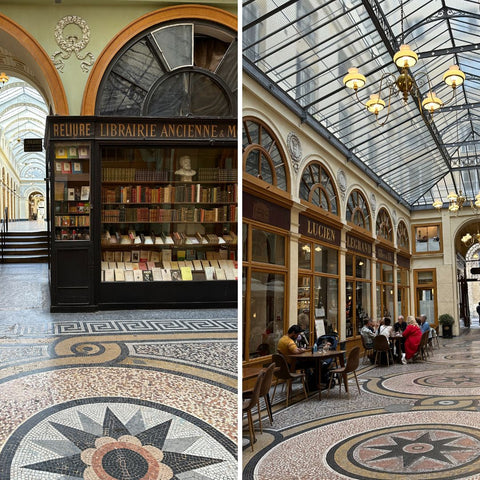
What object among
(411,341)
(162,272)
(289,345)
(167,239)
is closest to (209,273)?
(162,272)

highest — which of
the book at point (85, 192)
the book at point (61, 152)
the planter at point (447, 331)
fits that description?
the book at point (61, 152)

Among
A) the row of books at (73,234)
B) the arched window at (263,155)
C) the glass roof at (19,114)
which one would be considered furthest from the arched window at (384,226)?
→ the glass roof at (19,114)

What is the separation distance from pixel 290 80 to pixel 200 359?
14.8 ft

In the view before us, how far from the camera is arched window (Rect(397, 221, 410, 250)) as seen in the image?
15975mm

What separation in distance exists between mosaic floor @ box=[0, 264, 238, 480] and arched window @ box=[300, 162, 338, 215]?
2.76 meters

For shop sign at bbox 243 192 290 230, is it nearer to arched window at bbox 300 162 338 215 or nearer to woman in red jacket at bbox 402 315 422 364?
arched window at bbox 300 162 338 215

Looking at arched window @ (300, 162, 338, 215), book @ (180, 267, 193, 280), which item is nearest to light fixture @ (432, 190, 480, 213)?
arched window @ (300, 162, 338, 215)

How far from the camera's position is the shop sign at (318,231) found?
26.6 ft

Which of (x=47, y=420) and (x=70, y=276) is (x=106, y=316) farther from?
(x=47, y=420)

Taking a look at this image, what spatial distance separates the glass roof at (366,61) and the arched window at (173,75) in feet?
4.74

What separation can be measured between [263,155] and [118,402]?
402 centimetres

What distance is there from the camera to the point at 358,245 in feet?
36.9

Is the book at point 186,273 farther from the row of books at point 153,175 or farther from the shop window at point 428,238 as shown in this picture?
the shop window at point 428,238

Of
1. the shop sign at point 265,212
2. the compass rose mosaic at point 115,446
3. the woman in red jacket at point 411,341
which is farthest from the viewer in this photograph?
the woman in red jacket at point 411,341
